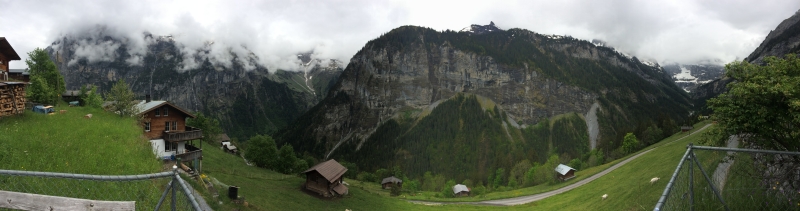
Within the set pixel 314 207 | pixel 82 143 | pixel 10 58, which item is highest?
pixel 10 58

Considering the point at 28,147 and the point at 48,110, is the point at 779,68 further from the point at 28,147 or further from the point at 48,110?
the point at 48,110

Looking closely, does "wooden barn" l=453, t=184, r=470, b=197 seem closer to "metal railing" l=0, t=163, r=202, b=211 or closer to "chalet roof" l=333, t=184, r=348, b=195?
"chalet roof" l=333, t=184, r=348, b=195

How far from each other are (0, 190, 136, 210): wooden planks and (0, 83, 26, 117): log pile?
21.8 m

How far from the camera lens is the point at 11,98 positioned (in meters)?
22.4

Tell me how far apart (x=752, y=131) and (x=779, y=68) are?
2.94 metres

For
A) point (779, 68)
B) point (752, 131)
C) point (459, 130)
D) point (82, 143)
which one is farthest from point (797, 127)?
point (459, 130)

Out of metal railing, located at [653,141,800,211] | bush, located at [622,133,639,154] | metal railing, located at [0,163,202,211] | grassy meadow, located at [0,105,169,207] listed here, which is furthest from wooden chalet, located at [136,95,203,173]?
bush, located at [622,133,639,154]

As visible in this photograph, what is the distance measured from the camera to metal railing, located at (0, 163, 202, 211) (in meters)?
6.18

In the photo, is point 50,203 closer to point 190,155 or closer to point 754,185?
point 754,185

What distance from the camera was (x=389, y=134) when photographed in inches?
7402

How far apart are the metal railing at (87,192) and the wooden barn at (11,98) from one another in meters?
12.9

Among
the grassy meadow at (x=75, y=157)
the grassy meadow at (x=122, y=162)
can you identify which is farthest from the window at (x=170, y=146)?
the grassy meadow at (x=75, y=157)

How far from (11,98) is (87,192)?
17685 mm

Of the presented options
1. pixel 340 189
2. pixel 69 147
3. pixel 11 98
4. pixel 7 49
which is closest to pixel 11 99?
A: pixel 11 98
